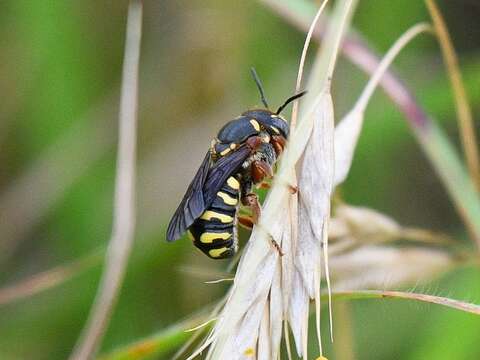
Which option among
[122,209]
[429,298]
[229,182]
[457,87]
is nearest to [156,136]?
[122,209]

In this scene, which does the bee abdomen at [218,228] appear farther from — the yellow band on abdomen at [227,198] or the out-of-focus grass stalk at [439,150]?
the out-of-focus grass stalk at [439,150]

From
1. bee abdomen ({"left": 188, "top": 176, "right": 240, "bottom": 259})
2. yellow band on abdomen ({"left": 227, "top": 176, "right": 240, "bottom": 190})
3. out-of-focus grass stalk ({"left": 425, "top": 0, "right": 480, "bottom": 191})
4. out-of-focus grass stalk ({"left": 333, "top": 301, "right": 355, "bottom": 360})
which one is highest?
out-of-focus grass stalk ({"left": 425, "top": 0, "right": 480, "bottom": 191})

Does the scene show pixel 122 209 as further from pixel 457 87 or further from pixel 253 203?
pixel 457 87

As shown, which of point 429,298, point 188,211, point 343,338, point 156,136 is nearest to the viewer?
point 429,298

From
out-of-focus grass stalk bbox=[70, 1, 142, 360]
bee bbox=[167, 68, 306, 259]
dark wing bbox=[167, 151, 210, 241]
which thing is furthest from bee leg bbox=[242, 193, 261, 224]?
out-of-focus grass stalk bbox=[70, 1, 142, 360]

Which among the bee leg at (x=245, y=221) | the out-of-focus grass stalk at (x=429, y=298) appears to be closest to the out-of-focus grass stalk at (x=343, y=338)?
the bee leg at (x=245, y=221)

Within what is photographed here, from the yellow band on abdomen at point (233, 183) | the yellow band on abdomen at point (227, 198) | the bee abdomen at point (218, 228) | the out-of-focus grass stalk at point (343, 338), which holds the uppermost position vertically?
the yellow band on abdomen at point (233, 183)

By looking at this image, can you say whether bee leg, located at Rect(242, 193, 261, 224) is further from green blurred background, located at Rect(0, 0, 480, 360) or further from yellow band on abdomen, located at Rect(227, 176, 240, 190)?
green blurred background, located at Rect(0, 0, 480, 360)

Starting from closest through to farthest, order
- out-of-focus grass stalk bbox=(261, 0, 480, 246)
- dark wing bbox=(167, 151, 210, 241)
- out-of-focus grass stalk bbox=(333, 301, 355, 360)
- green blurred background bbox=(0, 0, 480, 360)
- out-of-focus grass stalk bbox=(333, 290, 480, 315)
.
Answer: out-of-focus grass stalk bbox=(333, 290, 480, 315) < dark wing bbox=(167, 151, 210, 241) < out-of-focus grass stalk bbox=(261, 0, 480, 246) < out-of-focus grass stalk bbox=(333, 301, 355, 360) < green blurred background bbox=(0, 0, 480, 360)
